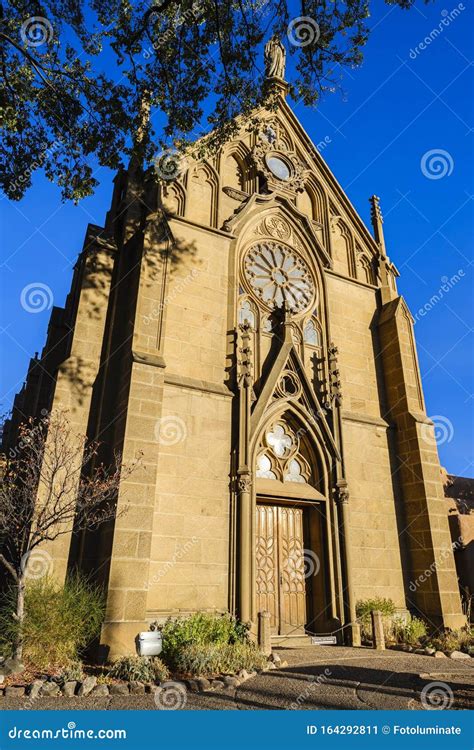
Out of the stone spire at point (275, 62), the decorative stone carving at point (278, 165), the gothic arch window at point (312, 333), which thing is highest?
the stone spire at point (275, 62)

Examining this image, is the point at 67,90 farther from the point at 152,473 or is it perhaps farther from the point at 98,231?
the point at 152,473

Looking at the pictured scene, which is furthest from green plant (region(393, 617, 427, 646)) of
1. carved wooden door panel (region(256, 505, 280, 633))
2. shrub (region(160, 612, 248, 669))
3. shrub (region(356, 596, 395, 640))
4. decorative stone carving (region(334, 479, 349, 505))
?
shrub (region(160, 612, 248, 669))

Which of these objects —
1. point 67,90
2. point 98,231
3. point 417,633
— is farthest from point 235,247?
point 417,633

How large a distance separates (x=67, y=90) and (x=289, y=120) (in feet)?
36.9

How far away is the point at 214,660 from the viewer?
783 cm

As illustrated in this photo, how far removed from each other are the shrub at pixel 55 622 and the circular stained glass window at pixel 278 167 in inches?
567

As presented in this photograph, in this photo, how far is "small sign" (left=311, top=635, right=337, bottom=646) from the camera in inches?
452

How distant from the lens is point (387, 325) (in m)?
16.7

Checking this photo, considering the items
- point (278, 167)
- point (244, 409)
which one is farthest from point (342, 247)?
point (244, 409)

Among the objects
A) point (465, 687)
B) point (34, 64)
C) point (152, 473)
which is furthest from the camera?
point (152, 473)

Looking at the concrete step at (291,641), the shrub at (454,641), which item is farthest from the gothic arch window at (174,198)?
the shrub at (454,641)

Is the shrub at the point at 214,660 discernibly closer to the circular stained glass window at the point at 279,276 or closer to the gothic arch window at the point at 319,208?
the circular stained glass window at the point at 279,276

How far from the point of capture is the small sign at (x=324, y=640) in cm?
1149

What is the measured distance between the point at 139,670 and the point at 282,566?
5491 mm
